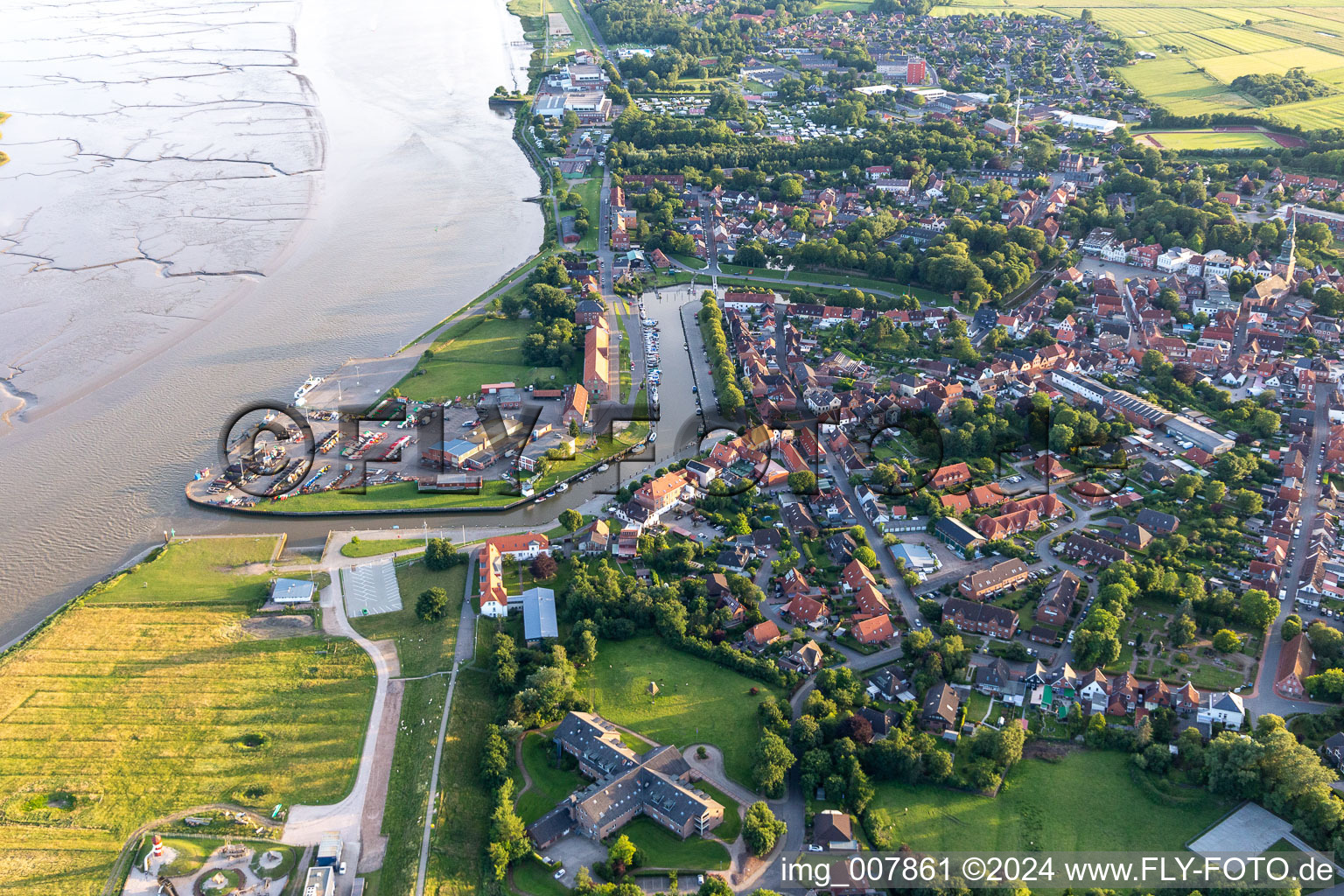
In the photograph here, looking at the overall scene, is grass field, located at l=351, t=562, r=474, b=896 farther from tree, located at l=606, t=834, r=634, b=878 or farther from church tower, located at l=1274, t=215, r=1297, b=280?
church tower, located at l=1274, t=215, r=1297, b=280

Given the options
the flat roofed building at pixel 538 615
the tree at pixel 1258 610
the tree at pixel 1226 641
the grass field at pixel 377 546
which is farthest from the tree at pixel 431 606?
the tree at pixel 1258 610

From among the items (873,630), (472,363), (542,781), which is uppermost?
(472,363)

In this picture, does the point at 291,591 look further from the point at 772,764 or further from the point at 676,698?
the point at 772,764

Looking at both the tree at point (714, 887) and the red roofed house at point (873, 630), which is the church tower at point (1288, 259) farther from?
the tree at point (714, 887)

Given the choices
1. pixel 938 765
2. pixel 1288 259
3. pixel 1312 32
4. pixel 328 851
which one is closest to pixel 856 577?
pixel 938 765

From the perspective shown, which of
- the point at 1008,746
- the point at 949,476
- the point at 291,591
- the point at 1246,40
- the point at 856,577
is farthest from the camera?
the point at 1246,40

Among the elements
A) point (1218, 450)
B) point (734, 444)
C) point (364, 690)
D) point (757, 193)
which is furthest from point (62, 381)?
point (1218, 450)

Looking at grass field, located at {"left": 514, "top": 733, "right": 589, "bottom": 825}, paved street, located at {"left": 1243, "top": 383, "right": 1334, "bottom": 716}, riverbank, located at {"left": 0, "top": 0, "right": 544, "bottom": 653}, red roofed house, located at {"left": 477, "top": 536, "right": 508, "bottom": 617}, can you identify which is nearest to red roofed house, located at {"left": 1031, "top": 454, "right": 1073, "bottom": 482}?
paved street, located at {"left": 1243, "top": 383, "right": 1334, "bottom": 716}
